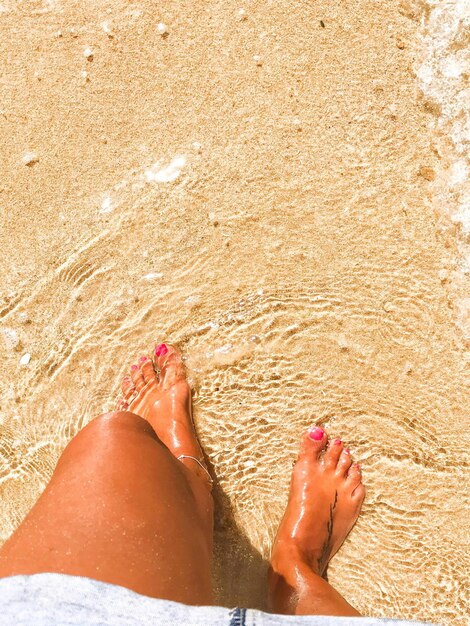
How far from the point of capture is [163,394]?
2523 mm

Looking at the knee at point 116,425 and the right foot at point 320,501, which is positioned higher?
the knee at point 116,425

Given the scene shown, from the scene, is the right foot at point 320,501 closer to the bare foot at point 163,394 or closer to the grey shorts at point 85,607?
the bare foot at point 163,394

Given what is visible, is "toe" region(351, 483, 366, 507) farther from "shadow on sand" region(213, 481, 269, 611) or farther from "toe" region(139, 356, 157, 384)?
"toe" region(139, 356, 157, 384)

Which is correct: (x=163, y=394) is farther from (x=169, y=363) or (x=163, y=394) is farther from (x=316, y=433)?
(x=316, y=433)

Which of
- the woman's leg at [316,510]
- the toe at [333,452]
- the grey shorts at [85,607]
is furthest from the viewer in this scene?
the toe at [333,452]

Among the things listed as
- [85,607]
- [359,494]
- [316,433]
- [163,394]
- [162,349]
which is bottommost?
[359,494]

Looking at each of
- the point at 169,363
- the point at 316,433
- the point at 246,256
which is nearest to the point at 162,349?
the point at 169,363

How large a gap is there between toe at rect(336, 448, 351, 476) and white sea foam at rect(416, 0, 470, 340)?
70 centimetres

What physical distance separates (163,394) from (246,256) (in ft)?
2.25

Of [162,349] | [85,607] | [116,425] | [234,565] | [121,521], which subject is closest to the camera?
[85,607]

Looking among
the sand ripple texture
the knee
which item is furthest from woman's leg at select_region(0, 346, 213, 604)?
the sand ripple texture

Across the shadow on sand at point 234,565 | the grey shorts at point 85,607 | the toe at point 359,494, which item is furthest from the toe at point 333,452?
the grey shorts at point 85,607

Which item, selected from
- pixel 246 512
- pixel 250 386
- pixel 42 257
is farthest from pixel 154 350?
pixel 246 512

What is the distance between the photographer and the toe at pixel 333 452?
2449 millimetres
